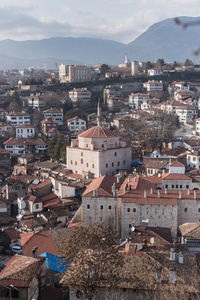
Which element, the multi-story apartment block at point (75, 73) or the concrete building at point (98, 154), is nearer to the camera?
the concrete building at point (98, 154)

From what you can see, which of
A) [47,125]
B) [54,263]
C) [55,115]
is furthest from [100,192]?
[55,115]

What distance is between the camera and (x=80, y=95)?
6806cm

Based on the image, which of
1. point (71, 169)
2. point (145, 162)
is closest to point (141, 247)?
point (145, 162)

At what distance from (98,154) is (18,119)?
23898mm

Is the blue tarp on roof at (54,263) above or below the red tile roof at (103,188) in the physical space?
below

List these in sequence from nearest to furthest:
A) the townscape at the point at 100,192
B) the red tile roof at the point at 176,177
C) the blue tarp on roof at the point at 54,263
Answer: the townscape at the point at 100,192 < the blue tarp on roof at the point at 54,263 < the red tile roof at the point at 176,177

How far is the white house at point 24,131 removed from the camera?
5158 centimetres

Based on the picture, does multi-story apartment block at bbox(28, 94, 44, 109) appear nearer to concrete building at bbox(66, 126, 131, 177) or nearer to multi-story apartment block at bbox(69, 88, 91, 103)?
multi-story apartment block at bbox(69, 88, 91, 103)

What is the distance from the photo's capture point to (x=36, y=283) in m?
14.0

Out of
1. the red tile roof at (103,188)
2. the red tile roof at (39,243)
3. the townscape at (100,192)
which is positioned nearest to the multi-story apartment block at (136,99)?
the townscape at (100,192)

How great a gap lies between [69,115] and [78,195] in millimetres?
31194

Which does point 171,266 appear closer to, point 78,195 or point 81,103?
point 78,195

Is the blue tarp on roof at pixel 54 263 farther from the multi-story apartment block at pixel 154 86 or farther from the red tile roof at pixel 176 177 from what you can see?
the multi-story apartment block at pixel 154 86

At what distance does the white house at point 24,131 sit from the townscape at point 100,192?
133 mm
